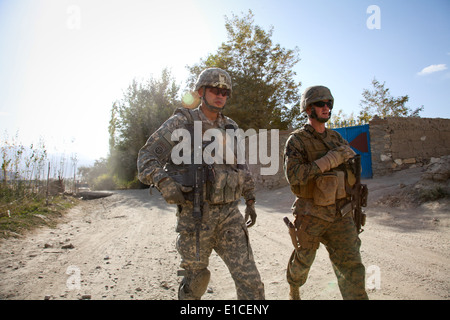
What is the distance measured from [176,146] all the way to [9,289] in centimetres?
275

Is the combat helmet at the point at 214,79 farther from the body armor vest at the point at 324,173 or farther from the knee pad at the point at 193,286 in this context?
the knee pad at the point at 193,286

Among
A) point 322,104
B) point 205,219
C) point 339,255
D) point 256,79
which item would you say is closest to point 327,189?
point 339,255

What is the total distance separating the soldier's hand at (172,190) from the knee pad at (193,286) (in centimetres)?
56

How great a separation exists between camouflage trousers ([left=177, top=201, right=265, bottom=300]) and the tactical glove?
84cm

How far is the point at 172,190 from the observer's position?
6.86 ft

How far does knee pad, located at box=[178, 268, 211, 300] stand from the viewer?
2.12 meters

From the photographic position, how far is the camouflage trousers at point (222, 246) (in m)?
2.07

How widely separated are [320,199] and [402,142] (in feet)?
32.0

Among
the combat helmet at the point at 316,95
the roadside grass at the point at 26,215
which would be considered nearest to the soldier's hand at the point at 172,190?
the combat helmet at the point at 316,95

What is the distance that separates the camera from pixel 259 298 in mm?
2041

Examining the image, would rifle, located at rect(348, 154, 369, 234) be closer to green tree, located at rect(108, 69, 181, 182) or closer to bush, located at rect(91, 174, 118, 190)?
green tree, located at rect(108, 69, 181, 182)

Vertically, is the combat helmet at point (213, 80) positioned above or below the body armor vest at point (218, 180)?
above

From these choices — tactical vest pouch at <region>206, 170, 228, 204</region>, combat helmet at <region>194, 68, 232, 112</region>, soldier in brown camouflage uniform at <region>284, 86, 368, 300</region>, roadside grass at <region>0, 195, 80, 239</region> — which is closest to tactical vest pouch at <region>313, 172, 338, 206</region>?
soldier in brown camouflage uniform at <region>284, 86, 368, 300</region>
